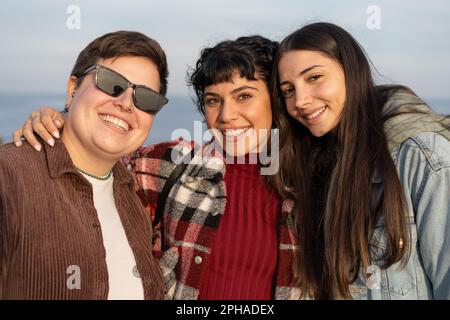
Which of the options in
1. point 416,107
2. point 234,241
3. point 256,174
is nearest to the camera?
point 416,107

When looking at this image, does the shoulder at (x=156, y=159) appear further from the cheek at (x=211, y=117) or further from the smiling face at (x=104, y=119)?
the smiling face at (x=104, y=119)

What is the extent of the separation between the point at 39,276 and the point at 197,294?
1312mm

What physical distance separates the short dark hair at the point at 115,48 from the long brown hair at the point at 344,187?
1117 mm

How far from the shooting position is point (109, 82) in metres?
3.35

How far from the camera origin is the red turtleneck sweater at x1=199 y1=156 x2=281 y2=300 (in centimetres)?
370

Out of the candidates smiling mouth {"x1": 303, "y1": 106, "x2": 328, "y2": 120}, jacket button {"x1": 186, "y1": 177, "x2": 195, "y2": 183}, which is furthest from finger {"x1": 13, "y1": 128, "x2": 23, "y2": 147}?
smiling mouth {"x1": 303, "y1": 106, "x2": 328, "y2": 120}

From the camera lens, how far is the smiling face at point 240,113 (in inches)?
162

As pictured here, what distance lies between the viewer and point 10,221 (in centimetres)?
275

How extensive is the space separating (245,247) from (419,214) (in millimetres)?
1379

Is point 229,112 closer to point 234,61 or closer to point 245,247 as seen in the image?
point 234,61

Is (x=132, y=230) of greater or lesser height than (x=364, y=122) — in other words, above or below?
below

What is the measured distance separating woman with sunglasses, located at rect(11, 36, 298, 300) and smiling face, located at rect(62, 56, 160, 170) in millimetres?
132
